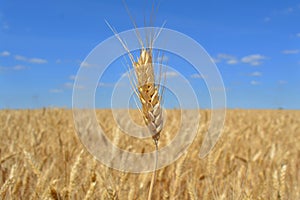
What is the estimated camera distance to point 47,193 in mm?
1075

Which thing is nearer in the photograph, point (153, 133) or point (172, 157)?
point (153, 133)

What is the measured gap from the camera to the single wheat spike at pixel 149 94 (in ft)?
3.04

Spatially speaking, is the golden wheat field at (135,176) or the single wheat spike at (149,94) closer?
the single wheat spike at (149,94)

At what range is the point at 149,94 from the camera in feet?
3.13

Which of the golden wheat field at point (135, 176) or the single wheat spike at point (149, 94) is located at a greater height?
the single wheat spike at point (149, 94)

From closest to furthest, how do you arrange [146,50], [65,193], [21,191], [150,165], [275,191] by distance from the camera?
[146,50], [65,193], [275,191], [21,191], [150,165]

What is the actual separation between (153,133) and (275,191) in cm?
76

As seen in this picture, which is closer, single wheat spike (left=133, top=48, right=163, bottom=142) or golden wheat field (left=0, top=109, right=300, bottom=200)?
single wheat spike (left=133, top=48, right=163, bottom=142)

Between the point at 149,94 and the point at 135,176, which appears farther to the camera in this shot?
the point at 135,176

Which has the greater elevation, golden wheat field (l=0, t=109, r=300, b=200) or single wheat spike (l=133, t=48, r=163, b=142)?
single wheat spike (l=133, t=48, r=163, b=142)

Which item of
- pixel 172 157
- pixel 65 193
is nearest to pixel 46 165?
pixel 172 157

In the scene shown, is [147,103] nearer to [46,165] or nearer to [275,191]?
[275,191]

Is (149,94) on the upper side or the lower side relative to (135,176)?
upper

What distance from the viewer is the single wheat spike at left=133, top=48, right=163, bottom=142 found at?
93cm
